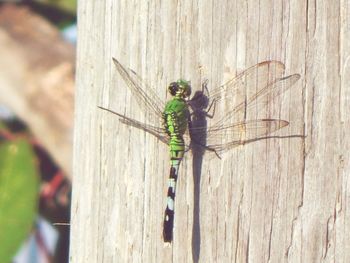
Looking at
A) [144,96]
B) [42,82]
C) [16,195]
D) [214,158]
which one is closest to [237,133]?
[214,158]

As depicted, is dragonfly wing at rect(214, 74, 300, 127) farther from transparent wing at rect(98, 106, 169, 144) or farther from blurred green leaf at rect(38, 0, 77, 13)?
blurred green leaf at rect(38, 0, 77, 13)

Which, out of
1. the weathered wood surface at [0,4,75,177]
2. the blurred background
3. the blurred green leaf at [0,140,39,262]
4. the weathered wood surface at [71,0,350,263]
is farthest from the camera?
the weathered wood surface at [0,4,75,177]

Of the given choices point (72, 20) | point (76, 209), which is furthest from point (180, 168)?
point (72, 20)

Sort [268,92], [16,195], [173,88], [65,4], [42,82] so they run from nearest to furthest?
[268,92], [173,88], [16,195], [42,82], [65,4]

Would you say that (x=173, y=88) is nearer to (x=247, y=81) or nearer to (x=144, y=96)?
(x=144, y=96)

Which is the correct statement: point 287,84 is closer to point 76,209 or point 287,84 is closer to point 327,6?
point 327,6

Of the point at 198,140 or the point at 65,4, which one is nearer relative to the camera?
the point at 198,140

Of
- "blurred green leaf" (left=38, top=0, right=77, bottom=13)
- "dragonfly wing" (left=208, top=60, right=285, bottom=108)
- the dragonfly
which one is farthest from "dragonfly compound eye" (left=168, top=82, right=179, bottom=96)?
"blurred green leaf" (left=38, top=0, right=77, bottom=13)
